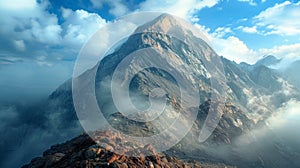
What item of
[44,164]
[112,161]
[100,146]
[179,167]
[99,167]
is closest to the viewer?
[99,167]

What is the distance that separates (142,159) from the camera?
6654 inches

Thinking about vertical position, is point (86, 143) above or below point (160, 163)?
above

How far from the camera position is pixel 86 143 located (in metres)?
195

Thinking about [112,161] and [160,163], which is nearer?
[112,161]

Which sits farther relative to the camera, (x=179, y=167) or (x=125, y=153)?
(x=179, y=167)

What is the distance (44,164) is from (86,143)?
31.0 m

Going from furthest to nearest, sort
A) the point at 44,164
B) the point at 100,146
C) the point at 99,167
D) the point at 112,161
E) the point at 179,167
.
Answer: the point at 179,167, the point at 44,164, the point at 100,146, the point at 112,161, the point at 99,167

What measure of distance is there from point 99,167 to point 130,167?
19068mm

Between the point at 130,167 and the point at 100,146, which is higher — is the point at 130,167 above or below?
below

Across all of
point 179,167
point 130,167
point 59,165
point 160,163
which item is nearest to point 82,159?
point 59,165

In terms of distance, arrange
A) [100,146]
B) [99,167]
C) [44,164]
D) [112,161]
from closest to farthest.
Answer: [99,167] < [112,161] < [100,146] < [44,164]

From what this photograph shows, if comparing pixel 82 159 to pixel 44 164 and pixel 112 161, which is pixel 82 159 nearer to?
pixel 112 161

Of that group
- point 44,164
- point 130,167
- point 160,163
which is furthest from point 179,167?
point 44,164

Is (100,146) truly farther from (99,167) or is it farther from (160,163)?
(160,163)
